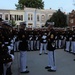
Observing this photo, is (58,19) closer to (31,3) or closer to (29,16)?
(29,16)

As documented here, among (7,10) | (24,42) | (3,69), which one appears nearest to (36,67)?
(24,42)

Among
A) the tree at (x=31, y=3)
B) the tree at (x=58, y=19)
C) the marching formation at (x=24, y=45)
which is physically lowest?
the marching formation at (x=24, y=45)

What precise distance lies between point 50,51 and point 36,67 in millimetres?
1762

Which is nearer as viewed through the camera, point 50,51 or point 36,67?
point 50,51

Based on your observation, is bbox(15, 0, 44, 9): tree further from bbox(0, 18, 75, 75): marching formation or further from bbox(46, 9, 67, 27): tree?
bbox(0, 18, 75, 75): marching formation

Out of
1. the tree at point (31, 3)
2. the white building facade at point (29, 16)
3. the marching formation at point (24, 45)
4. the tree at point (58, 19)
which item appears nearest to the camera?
the marching formation at point (24, 45)

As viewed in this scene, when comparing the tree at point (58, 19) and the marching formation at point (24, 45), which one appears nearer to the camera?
the marching formation at point (24, 45)

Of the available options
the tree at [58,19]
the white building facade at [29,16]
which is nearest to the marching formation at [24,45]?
the tree at [58,19]

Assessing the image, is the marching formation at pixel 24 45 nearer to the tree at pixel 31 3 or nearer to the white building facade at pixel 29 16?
the white building facade at pixel 29 16

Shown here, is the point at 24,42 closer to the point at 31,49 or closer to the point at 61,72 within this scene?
the point at 61,72

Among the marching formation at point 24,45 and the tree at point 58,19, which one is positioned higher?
the tree at point 58,19

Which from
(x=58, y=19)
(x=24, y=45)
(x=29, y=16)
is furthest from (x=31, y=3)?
(x=24, y=45)

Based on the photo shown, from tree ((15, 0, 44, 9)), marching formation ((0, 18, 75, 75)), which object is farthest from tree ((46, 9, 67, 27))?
marching formation ((0, 18, 75, 75))

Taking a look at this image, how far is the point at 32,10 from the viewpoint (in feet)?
263
